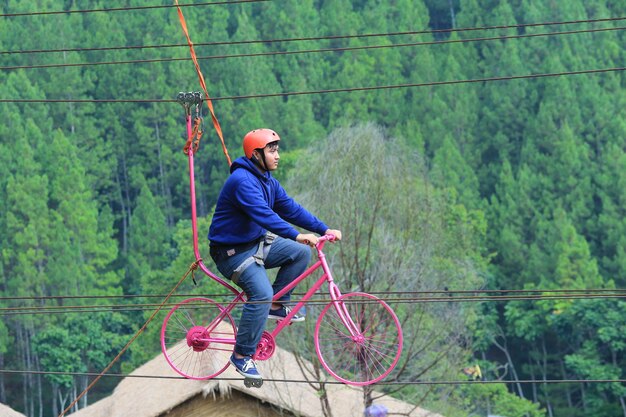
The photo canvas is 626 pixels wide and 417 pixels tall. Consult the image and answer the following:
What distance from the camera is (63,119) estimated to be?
9706 centimetres

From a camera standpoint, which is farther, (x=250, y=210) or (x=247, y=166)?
(x=247, y=166)

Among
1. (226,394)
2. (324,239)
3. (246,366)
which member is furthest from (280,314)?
(226,394)

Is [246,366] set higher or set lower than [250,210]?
lower

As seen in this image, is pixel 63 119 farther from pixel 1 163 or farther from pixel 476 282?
pixel 476 282

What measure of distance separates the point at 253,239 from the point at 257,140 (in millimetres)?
818

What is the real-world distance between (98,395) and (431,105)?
2879 centimetres

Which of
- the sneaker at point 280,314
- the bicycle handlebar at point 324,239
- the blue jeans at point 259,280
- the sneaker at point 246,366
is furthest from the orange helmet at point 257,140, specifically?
the sneaker at point 246,366

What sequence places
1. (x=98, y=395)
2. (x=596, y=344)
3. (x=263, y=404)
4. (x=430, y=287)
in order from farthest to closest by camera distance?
1. (x=98, y=395)
2. (x=596, y=344)
3. (x=430, y=287)
4. (x=263, y=404)

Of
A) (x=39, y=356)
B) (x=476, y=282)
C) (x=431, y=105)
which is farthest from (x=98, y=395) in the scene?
(x=476, y=282)

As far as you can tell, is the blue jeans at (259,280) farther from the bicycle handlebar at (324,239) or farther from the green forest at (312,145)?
the green forest at (312,145)

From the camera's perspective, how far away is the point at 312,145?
63719 mm

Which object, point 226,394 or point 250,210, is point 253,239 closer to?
point 250,210

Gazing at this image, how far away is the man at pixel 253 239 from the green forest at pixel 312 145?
41.4 metres

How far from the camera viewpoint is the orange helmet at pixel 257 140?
43.3 feet
